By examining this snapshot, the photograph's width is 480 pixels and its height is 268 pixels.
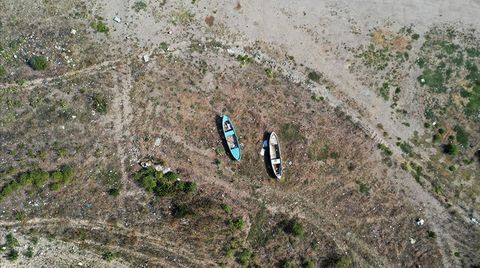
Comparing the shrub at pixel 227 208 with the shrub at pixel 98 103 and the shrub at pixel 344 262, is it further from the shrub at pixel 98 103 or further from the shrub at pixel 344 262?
the shrub at pixel 98 103

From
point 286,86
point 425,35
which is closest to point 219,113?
point 286,86

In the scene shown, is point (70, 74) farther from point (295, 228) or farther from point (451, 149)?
point (451, 149)

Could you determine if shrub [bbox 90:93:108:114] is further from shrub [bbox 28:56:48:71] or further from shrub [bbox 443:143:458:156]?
shrub [bbox 443:143:458:156]

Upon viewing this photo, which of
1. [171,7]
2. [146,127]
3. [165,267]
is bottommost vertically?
[165,267]

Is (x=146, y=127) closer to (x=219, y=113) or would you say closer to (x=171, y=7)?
(x=219, y=113)

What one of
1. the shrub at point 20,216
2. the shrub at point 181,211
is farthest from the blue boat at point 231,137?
the shrub at point 20,216

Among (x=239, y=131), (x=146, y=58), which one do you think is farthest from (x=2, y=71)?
(x=239, y=131)

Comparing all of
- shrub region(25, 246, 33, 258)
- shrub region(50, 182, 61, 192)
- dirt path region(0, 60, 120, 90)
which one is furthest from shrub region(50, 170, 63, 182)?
dirt path region(0, 60, 120, 90)
